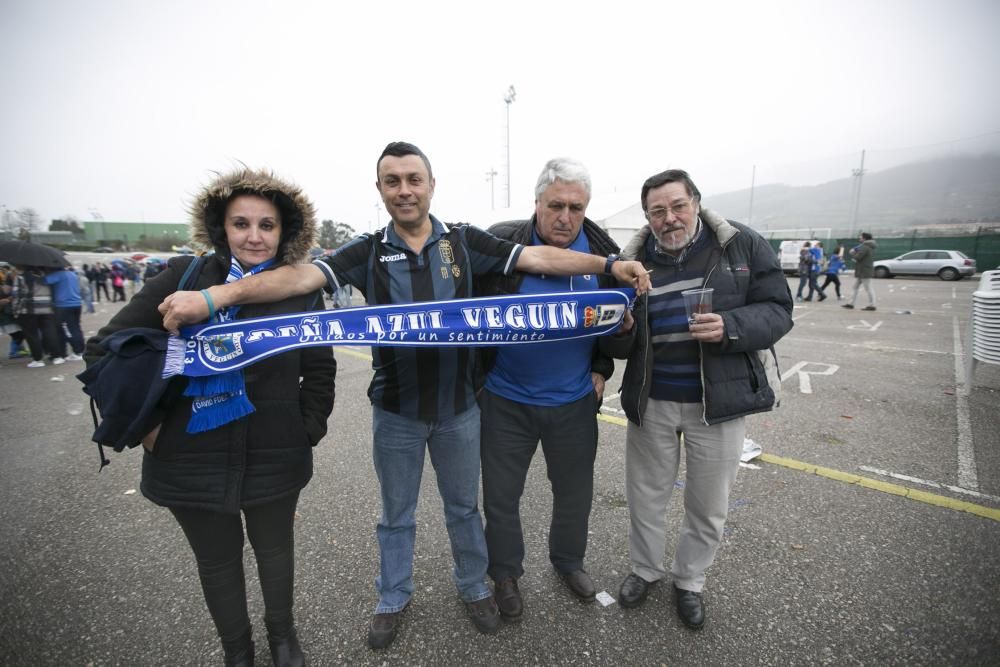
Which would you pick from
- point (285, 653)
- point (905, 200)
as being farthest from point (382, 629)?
point (905, 200)

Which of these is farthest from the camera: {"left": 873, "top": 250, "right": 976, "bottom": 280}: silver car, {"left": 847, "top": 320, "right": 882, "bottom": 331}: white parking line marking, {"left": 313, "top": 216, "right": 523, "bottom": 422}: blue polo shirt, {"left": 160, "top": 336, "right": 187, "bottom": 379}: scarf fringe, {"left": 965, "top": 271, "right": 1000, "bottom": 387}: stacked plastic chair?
{"left": 873, "top": 250, "right": 976, "bottom": 280}: silver car

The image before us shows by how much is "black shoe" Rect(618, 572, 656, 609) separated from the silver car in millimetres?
25888

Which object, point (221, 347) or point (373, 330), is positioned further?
point (373, 330)

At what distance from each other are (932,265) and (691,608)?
28653 mm

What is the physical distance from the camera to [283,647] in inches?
81.1

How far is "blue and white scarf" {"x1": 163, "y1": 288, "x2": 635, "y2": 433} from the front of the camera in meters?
1.77

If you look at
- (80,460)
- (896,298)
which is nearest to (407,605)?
(80,460)

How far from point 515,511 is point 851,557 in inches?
83.2

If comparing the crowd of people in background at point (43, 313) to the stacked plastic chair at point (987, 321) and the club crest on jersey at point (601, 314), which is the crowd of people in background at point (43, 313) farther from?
the stacked plastic chair at point (987, 321)

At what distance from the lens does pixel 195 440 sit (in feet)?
5.75

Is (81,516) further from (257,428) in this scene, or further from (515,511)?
(515,511)

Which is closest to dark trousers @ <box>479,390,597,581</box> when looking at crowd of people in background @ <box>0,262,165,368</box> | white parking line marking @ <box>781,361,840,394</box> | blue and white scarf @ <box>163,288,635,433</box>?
blue and white scarf @ <box>163,288,635,433</box>

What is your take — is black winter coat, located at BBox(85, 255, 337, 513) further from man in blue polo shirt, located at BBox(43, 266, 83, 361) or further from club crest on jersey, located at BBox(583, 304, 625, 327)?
man in blue polo shirt, located at BBox(43, 266, 83, 361)

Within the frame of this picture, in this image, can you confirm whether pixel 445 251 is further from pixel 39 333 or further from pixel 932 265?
pixel 932 265
